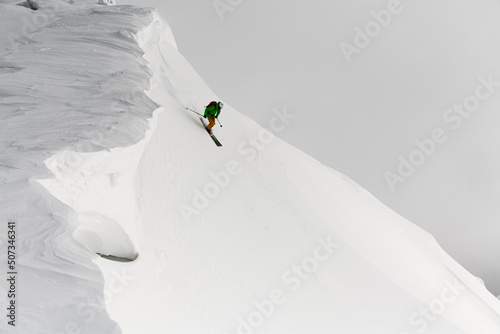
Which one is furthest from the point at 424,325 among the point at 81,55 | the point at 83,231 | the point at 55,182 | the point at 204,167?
the point at 81,55

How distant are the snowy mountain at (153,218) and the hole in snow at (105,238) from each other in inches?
0.8

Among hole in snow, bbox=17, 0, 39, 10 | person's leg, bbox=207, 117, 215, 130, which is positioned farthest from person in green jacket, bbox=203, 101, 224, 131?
hole in snow, bbox=17, 0, 39, 10

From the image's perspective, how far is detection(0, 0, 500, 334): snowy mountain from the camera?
4.65m

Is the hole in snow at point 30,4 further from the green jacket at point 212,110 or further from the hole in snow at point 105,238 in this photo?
the hole in snow at point 105,238

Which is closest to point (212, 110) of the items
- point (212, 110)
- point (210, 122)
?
point (212, 110)

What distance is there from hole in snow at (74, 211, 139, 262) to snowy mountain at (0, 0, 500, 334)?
0.07 ft

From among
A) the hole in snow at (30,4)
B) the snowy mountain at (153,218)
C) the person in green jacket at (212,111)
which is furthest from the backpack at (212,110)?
the hole in snow at (30,4)

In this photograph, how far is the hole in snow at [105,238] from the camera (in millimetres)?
6621

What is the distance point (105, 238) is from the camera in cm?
682

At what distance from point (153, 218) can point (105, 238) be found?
1.23 m

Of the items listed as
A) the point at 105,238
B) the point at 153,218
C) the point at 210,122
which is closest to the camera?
the point at 105,238

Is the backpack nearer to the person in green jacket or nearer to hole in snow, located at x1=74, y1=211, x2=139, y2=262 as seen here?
the person in green jacket

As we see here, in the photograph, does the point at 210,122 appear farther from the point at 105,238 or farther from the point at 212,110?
the point at 105,238

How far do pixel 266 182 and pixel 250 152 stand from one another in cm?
138
